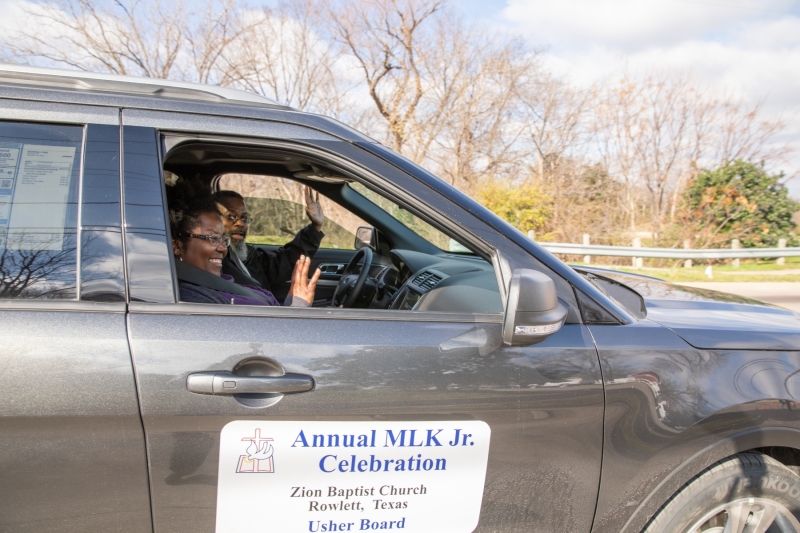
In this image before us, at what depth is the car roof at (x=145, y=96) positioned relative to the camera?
67.4 inches

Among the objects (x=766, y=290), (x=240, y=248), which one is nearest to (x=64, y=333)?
(x=240, y=248)

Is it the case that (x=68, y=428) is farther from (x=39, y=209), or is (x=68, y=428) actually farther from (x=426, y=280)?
(x=426, y=280)

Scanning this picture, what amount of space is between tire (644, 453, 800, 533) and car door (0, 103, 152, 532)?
64.6 inches

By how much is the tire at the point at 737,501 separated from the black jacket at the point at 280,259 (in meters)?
2.68

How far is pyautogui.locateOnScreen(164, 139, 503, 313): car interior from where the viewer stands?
123 inches

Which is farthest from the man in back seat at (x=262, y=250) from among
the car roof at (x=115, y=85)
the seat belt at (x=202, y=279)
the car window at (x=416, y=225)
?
the car roof at (x=115, y=85)

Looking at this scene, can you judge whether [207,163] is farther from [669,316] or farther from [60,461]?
[669,316]

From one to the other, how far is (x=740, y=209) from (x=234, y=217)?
A: 13.6 meters

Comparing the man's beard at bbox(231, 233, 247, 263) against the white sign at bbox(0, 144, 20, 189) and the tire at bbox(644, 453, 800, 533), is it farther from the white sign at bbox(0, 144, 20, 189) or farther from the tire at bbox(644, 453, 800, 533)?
the tire at bbox(644, 453, 800, 533)

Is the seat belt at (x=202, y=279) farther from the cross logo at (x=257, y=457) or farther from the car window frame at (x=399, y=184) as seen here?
the cross logo at (x=257, y=457)

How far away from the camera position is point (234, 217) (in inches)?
132

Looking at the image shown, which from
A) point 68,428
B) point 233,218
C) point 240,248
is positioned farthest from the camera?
point 240,248

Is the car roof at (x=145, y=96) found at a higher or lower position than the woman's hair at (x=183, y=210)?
higher

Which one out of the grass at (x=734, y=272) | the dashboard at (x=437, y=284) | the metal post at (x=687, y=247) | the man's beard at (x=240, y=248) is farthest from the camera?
the metal post at (x=687, y=247)
